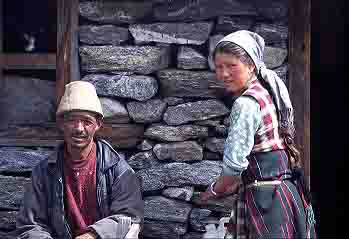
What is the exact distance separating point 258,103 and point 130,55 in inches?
54.5

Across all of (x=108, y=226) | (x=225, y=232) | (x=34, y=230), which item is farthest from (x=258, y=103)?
(x=34, y=230)

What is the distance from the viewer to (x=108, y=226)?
3.87 meters

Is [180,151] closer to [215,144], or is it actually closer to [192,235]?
[215,144]

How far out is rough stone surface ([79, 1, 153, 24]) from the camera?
15.2ft

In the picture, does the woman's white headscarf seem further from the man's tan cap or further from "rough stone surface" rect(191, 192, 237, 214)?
"rough stone surface" rect(191, 192, 237, 214)

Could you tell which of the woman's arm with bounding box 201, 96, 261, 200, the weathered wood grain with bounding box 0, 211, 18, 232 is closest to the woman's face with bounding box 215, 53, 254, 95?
the woman's arm with bounding box 201, 96, 261, 200

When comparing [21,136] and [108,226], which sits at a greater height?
[21,136]

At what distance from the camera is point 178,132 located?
15.0 feet

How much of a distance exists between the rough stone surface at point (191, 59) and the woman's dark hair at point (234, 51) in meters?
0.98

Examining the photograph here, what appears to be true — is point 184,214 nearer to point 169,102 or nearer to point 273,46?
point 169,102

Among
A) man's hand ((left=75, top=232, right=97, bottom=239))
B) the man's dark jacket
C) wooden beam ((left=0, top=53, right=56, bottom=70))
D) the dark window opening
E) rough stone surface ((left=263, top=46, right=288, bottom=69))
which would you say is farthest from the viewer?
the dark window opening

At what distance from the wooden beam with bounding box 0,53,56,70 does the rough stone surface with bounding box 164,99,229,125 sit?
100cm
